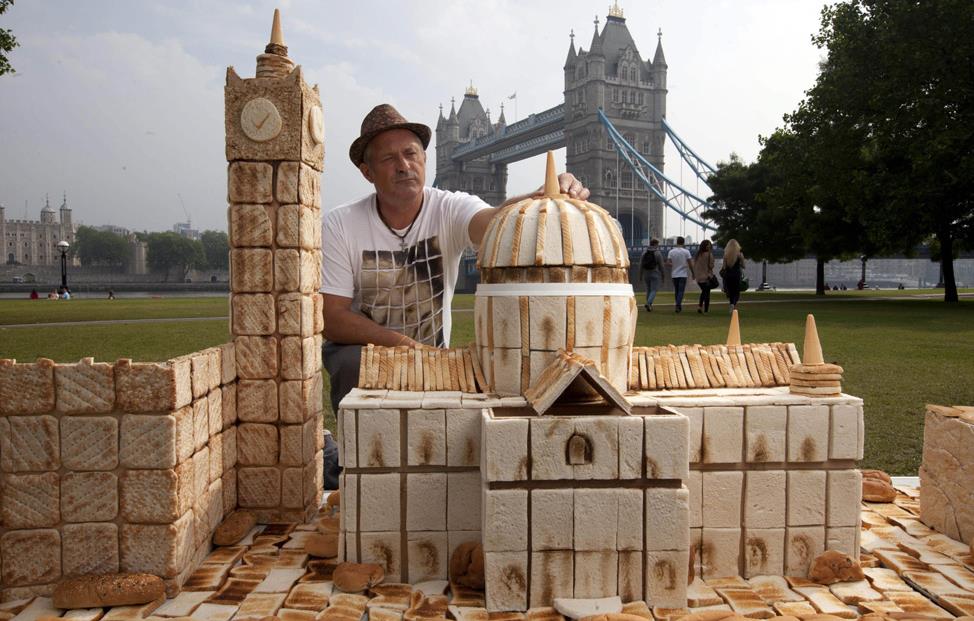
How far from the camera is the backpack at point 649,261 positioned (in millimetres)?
16703

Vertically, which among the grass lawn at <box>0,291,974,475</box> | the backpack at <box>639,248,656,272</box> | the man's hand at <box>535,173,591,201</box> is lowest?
the grass lawn at <box>0,291,974,475</box>

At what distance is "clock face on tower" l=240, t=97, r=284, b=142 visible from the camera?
3.17m

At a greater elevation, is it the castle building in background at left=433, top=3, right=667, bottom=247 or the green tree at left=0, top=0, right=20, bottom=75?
the castle building in background at left=433, top=3, right=667, bottom=247

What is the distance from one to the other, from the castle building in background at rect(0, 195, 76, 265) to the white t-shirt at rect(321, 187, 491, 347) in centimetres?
10712

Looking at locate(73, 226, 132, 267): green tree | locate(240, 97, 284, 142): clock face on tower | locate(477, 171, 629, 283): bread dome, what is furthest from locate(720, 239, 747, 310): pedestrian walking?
locate(73, 226, 132, 267): green tree

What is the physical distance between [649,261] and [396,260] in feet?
44.9

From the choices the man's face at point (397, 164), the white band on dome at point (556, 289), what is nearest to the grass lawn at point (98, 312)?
the man's face at point (397, 164)

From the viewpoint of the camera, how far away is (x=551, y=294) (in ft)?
8.80

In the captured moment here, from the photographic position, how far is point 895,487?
151 inches

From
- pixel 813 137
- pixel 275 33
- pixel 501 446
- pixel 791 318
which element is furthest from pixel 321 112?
pixel 813 137

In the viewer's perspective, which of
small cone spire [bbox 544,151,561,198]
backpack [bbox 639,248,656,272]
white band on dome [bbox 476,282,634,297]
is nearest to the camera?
white band on dome [bbox 476,282,634,297]

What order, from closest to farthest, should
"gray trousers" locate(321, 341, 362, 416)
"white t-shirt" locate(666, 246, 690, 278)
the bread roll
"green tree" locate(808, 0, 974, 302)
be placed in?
the bread roll → "gray trousers" locate(321, 341, 362, 416) → "white t-shirt" locate(666, 246, 690, 278) → "green tree" locate(808, 0, 974, 302)

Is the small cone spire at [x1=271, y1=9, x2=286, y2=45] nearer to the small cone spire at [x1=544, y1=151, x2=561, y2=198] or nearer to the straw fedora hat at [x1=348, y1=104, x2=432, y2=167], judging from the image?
the straw fedora hat at [x1=348, y1=104, x2=432, y2=167]

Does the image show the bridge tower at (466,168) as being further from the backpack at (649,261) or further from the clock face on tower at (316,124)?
the clock face on tower at (316,124)
